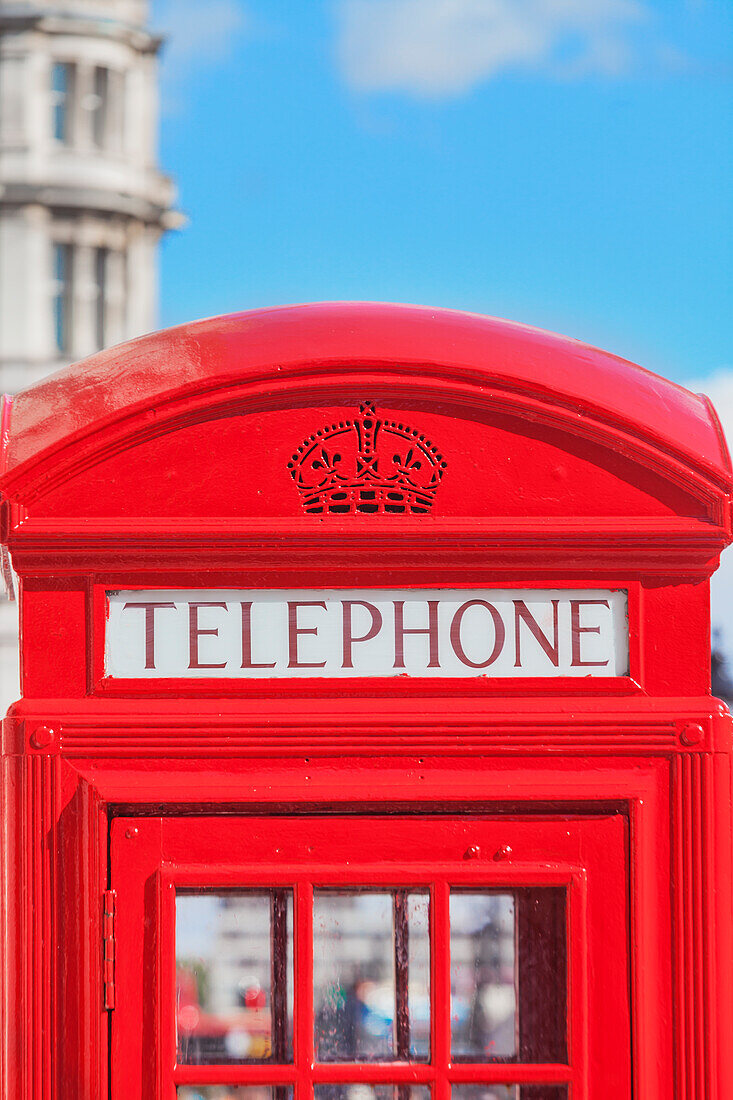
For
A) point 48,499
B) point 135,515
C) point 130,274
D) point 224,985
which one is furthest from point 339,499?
point 130,274

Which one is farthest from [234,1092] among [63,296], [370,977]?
[63,296]

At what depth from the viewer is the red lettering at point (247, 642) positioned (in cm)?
226

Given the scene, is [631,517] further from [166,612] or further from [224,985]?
[224,985]

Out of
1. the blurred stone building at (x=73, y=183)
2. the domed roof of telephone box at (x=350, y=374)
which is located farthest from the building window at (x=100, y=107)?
the domed roof of telephone box at (x=350, y=374)

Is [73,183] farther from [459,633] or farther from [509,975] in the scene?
[509,975]

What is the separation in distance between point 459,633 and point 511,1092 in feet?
2.45

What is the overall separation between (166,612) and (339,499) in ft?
1.11

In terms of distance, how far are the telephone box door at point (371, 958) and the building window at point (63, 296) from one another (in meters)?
22.6

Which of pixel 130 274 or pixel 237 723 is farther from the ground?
pixel 130 274

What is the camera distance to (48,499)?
227 cm

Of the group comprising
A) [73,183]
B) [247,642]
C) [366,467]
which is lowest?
[247,642]

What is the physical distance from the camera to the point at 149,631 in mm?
2260

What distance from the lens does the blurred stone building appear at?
2367cm

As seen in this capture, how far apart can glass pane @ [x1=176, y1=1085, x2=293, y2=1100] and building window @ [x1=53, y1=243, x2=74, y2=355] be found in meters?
22.6
